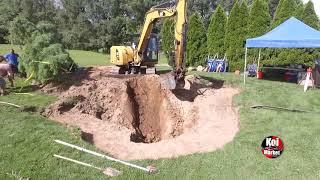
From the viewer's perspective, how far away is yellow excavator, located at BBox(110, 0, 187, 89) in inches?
581

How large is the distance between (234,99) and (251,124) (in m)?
2.43

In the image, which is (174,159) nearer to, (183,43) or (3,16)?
(183,43)

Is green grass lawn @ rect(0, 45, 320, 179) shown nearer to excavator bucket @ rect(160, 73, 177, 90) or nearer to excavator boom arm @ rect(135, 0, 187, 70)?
excavator bucket @ rect(160, 73, 177, 90)

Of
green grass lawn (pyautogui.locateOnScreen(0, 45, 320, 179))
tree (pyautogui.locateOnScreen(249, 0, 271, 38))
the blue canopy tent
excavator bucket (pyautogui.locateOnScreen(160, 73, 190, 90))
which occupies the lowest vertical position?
green grass lawn (pyautogui.locateOnScreen(0, 45, 320, 179))

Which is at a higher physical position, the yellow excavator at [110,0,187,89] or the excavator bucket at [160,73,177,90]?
the yellow excavator at [110,0,187,89]

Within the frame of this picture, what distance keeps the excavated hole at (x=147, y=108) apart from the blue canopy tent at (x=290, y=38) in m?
4.42

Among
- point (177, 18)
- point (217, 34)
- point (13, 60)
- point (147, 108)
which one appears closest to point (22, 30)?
point (13, 60)

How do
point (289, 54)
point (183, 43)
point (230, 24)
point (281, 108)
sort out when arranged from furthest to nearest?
point (230, 24) → point (289, 54) → point (183, 43) → point (281, 108)

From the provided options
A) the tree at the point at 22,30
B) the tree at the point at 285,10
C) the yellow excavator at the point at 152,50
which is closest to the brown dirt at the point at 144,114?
the yellow excavator at the point at 152,50

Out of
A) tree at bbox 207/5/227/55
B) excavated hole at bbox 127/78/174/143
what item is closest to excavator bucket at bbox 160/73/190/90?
excavated hole at bbox 127/78/174/143

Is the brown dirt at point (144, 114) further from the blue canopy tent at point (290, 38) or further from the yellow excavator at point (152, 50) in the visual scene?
the blue canopy tent at point (290, 38)

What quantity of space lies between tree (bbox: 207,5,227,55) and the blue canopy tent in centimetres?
665

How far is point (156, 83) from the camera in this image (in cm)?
1577

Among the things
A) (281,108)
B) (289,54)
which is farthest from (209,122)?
(289,54)
